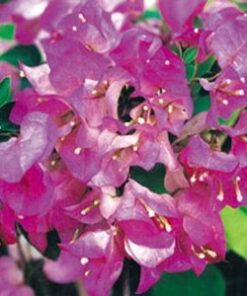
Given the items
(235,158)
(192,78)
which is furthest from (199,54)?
(235,158)

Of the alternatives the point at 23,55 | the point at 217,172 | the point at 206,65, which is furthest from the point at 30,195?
the point at 23,55

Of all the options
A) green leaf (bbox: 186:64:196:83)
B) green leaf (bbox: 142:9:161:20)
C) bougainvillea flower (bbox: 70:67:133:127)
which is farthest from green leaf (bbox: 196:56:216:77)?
green leaf (bbox: 142:9:161:20)

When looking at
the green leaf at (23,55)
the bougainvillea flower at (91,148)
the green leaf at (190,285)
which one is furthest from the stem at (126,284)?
the green leaf at (23,55)

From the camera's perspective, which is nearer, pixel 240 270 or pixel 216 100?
pixel 216 100

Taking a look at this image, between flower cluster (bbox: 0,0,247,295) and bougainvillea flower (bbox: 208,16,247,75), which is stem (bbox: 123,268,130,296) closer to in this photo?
flower cluster (bbox: 0,0,247,295)

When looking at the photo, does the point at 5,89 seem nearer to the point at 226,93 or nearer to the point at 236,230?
the point at 226,93

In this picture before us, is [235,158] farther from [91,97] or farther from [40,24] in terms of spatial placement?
Answer: [40,24]
